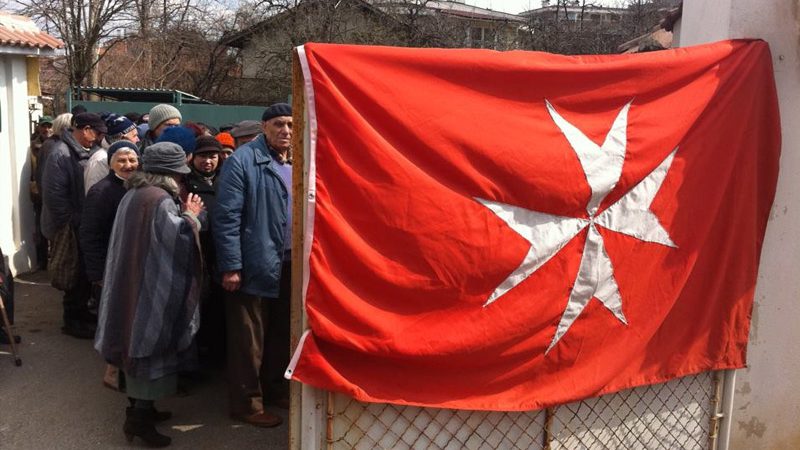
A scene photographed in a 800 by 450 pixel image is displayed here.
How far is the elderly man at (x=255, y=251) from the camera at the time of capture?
3885 millimetres

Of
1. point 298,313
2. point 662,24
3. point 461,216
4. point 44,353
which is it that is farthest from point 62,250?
point 662,24

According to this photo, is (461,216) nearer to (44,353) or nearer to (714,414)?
(714,414)

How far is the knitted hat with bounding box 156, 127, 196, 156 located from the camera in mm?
4754

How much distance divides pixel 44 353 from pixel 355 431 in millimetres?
3498

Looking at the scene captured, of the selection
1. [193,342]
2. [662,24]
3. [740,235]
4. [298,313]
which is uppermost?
[662,24]

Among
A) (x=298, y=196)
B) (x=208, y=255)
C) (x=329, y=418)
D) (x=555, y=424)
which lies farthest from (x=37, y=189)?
(x=555, y=424)

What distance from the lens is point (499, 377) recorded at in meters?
3.05

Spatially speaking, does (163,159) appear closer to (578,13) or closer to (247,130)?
(247,130)

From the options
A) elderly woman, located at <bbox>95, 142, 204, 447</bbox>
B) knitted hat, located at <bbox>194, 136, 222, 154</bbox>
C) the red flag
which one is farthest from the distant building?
elderly woman, located at <bbox>95, 142, 204, 447</bbox>

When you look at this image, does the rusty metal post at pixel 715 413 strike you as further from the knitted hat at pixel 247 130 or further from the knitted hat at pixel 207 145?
the knitted hat at pixel 247 130

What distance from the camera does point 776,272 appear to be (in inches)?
140

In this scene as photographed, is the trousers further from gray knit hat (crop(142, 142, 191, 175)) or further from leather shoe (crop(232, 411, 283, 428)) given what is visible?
gray knit hat (crop(142, 142, 191, 175))

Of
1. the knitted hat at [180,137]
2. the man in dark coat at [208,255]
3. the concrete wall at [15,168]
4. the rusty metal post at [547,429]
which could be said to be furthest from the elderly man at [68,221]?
the rusty metal post at [547,429]

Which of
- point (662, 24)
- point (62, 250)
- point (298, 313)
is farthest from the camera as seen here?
point (662, 24)
